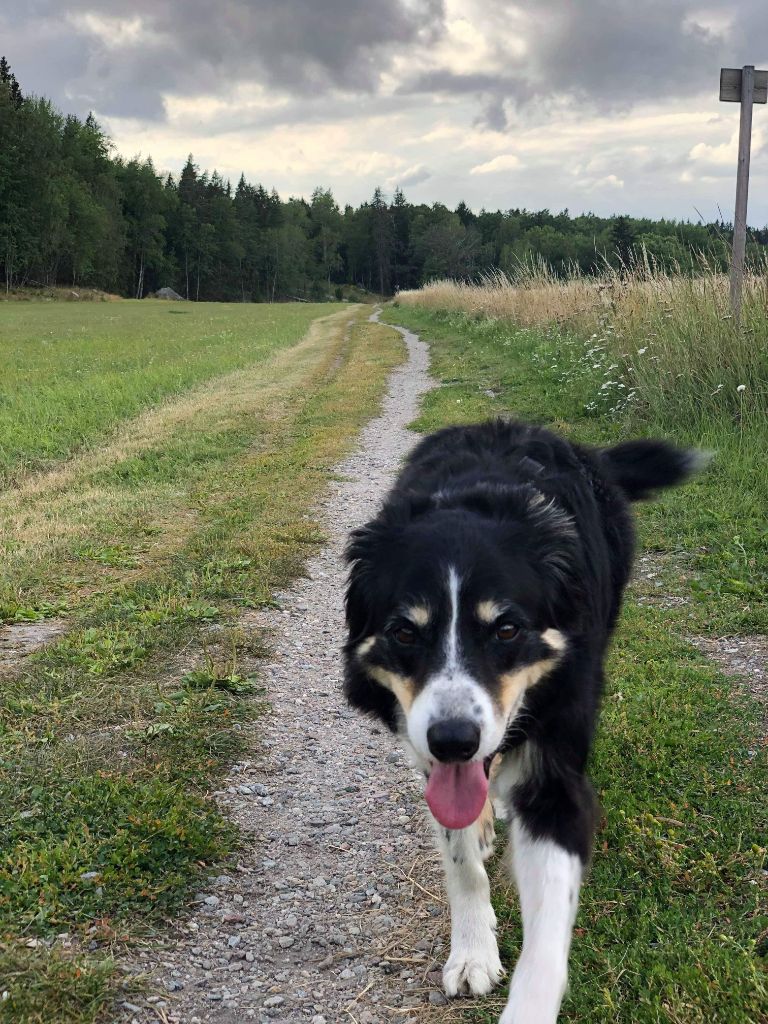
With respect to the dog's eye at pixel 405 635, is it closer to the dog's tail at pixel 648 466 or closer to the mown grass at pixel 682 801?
the mown grass at pixel 682 801

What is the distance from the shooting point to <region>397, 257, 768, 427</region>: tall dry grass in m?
8.75

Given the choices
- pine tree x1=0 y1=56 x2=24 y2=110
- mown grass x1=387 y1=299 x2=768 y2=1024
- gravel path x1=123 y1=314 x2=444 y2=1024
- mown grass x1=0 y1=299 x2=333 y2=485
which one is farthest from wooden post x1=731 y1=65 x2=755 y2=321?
pine tree x1=0 y1=56 x2=24 y2=110

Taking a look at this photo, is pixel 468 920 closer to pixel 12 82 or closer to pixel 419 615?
pixel 419 615

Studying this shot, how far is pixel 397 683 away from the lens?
8.90 ft

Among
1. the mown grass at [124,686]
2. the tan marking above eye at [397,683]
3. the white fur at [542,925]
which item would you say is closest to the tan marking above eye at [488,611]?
the tan marking above eye at [397,683]

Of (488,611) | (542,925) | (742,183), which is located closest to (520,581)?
(488,611)

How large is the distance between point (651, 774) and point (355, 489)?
576 cm

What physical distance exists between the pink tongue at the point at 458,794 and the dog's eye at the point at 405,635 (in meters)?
0.37

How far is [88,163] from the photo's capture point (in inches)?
3228

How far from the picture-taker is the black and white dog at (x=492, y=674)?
2.40 metres

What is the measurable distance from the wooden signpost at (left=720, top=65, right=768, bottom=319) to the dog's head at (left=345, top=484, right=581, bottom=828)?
7380mm

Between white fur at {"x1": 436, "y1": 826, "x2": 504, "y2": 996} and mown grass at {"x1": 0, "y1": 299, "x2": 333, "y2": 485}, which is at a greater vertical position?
mown grass at {"x1": 0, "y1": 299, "x2": 333, "y2": 485}

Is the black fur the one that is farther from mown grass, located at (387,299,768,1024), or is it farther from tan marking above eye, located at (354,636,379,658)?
mown grass, located at (387,299,768,1024)

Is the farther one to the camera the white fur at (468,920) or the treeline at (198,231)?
the treeline at (198,231)
